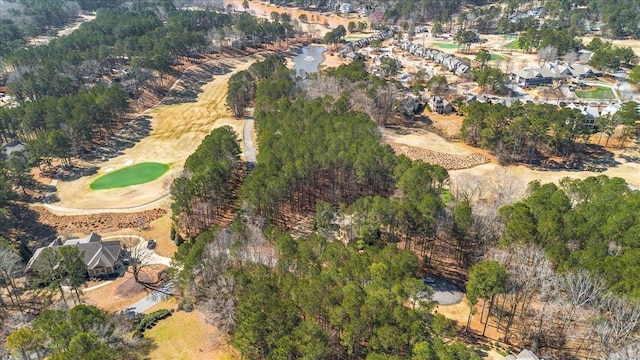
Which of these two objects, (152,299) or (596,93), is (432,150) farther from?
(152,299)

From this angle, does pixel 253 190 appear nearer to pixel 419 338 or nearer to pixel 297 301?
pixel 297 301

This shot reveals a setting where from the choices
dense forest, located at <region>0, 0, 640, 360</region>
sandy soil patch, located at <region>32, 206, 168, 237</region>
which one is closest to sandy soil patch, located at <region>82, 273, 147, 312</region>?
dense forest, located at <region>0, 0, 640, 360</region>

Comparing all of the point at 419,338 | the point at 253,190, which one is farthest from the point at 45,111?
the point at 419,338

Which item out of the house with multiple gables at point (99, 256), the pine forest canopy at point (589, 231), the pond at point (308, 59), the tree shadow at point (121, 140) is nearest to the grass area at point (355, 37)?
the pond at point (308, 59)

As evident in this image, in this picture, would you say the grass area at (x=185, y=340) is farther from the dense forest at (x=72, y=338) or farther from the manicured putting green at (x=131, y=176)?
the manicured putting green at (x=131, y=176)

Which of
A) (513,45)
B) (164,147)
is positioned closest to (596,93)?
(513,45)
